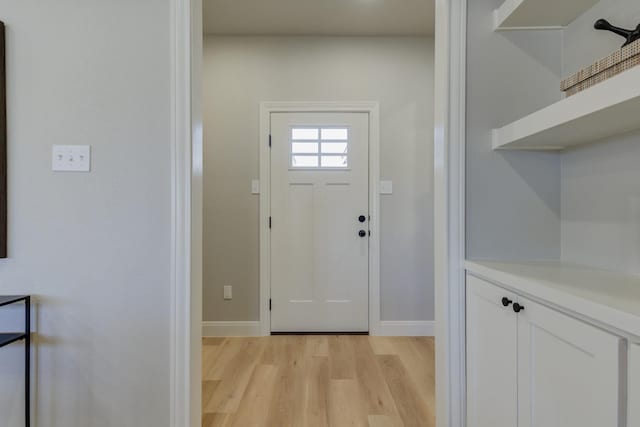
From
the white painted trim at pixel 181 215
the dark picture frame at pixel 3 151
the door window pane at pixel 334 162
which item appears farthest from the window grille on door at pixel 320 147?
the dark picture frame at pixel 3 151

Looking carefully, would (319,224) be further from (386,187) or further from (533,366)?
(533,366)

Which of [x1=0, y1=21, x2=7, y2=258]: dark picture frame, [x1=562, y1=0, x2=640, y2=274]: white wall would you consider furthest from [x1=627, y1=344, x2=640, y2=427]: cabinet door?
[x1=0, y1=21, x2=7, y2=258]: dark picture frame

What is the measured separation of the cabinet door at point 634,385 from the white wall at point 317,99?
2164 millimetres

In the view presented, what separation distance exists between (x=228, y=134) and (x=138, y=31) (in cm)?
150

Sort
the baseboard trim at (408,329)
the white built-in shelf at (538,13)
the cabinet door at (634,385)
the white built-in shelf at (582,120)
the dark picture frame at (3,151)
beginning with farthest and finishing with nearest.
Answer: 1. the baseboard trim at (408,329)
2. the dark picture frame at (3,151)
3. the white built-in shelf at (538,13)
4. the white built-in shelf at (582,120)
5. the cabinet door at (634,385)

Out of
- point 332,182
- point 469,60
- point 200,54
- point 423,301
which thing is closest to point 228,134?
point 332,182

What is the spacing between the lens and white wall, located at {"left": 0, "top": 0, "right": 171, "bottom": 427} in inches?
49.9

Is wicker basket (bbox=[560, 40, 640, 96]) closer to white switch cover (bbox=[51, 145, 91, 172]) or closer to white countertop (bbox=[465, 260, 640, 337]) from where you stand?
white countertop (bbox=[465, 260, 640, 337])

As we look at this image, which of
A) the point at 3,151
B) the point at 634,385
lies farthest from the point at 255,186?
the point at 634,385

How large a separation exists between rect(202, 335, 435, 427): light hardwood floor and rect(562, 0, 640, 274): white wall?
113 centimetres

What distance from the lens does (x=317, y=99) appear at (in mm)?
2762

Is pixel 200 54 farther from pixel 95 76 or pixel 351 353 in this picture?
pixel 351 353

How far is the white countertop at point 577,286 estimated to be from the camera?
63 cm

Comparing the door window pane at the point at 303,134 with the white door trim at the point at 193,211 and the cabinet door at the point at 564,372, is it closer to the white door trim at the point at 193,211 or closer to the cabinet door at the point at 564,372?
the white door trim at the point at 193,211
